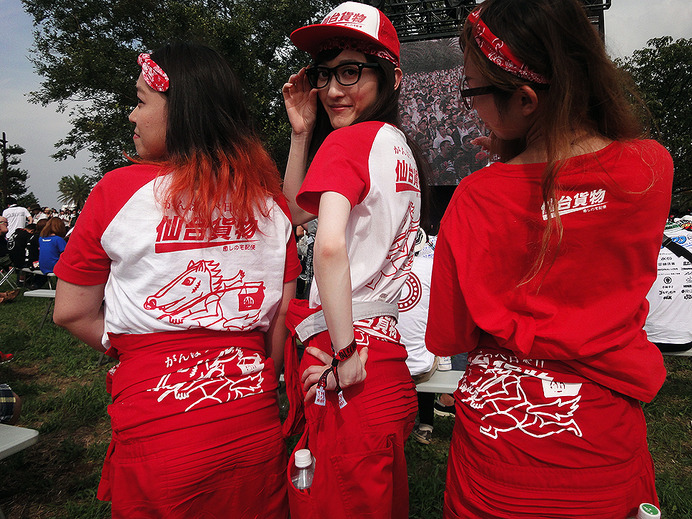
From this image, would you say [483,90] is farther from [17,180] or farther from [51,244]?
[17,180]

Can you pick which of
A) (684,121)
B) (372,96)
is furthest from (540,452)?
(684,121)

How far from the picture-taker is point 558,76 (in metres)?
0.94

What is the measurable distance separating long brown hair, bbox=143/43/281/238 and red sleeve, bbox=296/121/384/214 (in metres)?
0.24

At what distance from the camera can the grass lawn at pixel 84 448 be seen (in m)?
2.74

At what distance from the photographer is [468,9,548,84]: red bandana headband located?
96 cm

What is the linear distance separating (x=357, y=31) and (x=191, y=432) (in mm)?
1197

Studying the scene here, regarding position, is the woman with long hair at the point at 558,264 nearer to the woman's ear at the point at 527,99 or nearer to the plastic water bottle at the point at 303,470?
the woman's ear at the point at 527,99

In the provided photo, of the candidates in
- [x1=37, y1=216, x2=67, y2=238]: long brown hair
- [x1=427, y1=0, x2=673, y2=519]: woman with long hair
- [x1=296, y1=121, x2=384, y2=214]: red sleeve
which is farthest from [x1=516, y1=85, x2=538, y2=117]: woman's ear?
[x1=37, y1=216, x2=67, y2=238]: long brown hair

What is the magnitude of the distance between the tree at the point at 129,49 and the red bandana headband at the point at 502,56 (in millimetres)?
12056

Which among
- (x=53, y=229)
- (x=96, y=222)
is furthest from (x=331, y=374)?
(x=53, y=229)

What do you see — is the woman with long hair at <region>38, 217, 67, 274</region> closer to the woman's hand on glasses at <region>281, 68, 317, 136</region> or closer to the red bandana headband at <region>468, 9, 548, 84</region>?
the woman's hand on glasses at <region>281, 68, 317, 136</region>

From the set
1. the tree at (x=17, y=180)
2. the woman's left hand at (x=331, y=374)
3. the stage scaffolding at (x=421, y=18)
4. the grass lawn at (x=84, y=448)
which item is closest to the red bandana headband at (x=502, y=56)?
the woman's left hand at (x=331, y=374)

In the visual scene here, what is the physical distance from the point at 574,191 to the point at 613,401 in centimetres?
47

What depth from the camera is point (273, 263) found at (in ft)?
4.68
